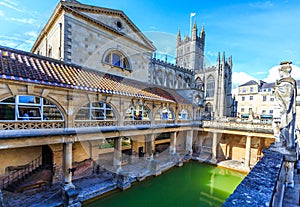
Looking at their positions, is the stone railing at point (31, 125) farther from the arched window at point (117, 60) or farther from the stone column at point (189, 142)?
the stone column at point (189, 142)

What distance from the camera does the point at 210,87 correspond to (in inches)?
1697

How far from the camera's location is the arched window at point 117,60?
→ 1348 cm

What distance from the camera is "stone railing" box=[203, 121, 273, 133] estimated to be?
1412cm

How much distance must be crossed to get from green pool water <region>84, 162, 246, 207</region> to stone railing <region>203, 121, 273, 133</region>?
14.5 feet

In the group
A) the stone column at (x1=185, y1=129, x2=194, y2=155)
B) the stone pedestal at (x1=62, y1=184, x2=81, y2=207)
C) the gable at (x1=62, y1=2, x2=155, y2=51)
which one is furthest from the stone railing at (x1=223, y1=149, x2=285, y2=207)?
the stone column at (x1=185, y1=129, x2=194, y2=155)

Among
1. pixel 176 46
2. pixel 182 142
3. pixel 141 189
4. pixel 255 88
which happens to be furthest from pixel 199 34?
pixel 141 189

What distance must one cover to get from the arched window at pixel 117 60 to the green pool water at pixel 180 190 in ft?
33.8

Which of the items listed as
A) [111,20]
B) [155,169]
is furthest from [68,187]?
[111,20]

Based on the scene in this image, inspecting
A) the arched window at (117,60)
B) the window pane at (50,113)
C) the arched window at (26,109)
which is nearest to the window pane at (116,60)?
the arched window at (117,60)

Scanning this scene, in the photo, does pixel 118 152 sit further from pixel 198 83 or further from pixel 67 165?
pixel 198 83

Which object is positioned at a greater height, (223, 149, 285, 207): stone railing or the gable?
the gable

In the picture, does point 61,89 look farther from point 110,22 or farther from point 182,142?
point 182,142

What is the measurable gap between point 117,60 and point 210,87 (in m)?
35.4

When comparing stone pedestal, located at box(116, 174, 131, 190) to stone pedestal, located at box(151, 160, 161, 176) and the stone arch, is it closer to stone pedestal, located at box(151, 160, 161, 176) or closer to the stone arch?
stone pedestal, located at box(151, 160, 161, 176)
